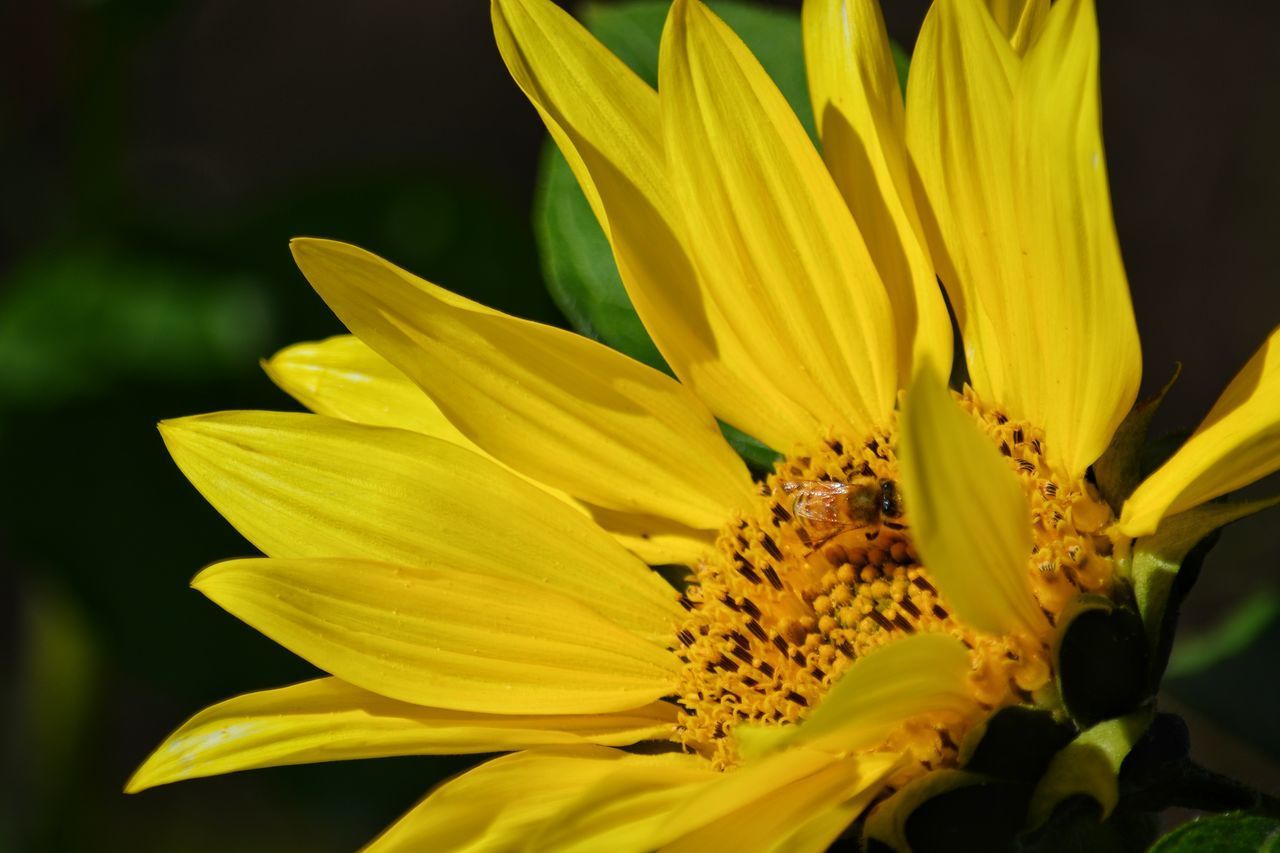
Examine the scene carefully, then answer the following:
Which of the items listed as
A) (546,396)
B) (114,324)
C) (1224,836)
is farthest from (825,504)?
(114,324)

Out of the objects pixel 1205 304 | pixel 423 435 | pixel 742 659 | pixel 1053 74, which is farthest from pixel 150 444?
pixel 1205 304

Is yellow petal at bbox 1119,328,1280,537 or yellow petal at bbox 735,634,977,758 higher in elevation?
yellow petal at bbox 1119,328,1280,537

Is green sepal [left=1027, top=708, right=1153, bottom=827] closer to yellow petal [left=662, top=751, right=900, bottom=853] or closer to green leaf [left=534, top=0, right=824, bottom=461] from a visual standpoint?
yellow petal [left=662, top=751, right=900, bottom=853]

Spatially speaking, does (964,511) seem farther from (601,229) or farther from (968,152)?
(601,229)

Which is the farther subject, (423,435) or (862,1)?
(423,435)

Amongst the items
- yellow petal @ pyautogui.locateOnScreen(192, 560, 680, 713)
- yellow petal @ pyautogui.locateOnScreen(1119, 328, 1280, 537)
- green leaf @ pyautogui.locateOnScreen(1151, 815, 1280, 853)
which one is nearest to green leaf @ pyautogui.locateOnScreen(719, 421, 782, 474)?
yellow petal @ pyautogui.locateOnScreen(192, 560, 680, 713)

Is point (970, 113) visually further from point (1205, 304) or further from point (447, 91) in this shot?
point (447, 91)
